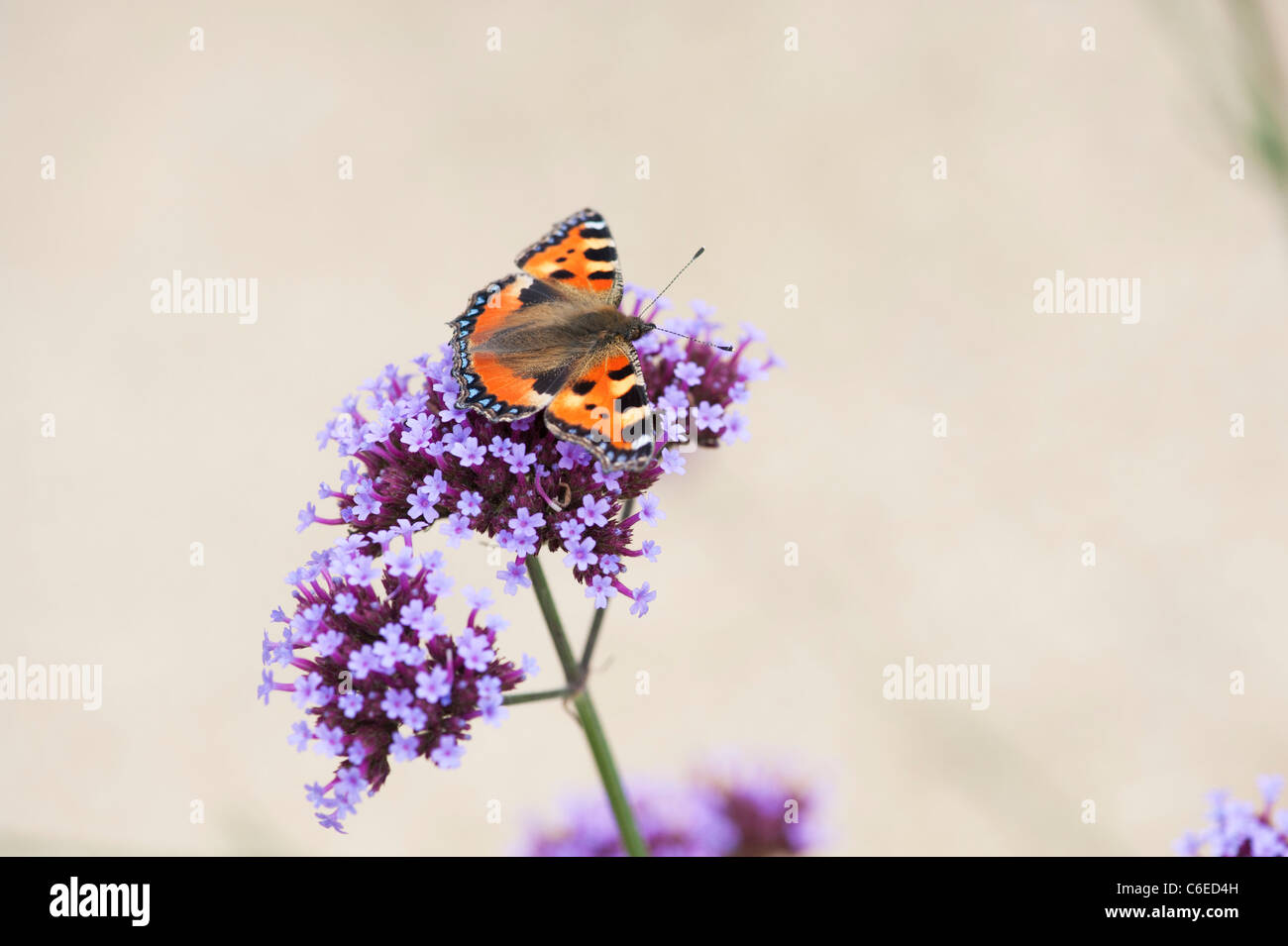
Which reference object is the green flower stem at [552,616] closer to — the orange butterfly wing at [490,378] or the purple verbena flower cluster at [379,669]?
the purple verbena flower cluster at [379,669]

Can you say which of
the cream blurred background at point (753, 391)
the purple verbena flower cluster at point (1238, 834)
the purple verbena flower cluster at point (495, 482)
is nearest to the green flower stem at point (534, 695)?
the purple verbena flower cluster at point (495, 482)

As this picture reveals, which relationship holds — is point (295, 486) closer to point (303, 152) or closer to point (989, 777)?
point (303, 152)

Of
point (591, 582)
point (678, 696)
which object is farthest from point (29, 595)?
point (591, 582)

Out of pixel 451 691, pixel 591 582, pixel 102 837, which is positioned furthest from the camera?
pixel 102 837

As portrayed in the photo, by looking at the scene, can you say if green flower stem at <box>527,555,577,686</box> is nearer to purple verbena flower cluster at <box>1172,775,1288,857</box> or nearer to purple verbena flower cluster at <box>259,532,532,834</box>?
purple verbena flower cluster at <box>259,532,532,834</box>

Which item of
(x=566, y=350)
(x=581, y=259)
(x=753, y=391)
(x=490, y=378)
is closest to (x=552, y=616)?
(x=490, y=378)

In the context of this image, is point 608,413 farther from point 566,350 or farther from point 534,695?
point 534,695
